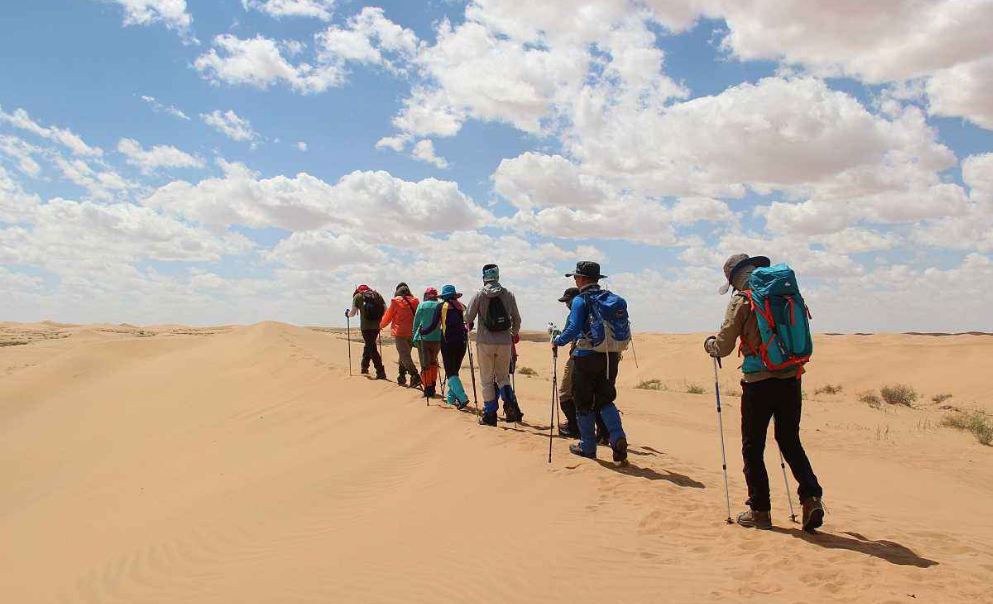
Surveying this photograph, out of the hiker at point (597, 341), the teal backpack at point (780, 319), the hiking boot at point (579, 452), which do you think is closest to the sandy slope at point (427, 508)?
the hiking boot at point (579, 452)

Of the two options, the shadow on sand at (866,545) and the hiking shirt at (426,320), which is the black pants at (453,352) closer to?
the hiking shirt at (426,320)

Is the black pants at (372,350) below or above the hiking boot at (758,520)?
above

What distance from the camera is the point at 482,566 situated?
4863 mm

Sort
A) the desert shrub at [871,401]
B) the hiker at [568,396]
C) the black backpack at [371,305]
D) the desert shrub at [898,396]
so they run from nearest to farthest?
the hiker at [568,396] < the black backpack at [371,305] < the desert shrub at [871,401] < the desert shrub at [898,396]

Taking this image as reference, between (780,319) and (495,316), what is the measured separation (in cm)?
478

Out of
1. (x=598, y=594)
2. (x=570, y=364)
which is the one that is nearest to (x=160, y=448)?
(x=570, y=364)

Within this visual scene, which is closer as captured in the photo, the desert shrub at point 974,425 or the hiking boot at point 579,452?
the hiking boot at point 579,452

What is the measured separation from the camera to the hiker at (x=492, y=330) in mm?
9375

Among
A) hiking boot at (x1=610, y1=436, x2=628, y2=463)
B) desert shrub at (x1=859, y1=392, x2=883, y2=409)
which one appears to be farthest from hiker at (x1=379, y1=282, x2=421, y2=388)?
desert shrub at (x1=859, y1=392, x2=883, y2=409)

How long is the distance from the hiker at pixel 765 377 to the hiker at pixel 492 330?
4279mm

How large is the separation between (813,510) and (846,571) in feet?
2.49

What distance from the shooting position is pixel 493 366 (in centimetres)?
958

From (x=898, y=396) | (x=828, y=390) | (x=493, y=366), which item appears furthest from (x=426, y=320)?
(x=828, y=390)

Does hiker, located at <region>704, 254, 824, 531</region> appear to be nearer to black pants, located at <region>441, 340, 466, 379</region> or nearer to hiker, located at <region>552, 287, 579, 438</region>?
hiker, located at <region>552, 287, 579, 438</region>
